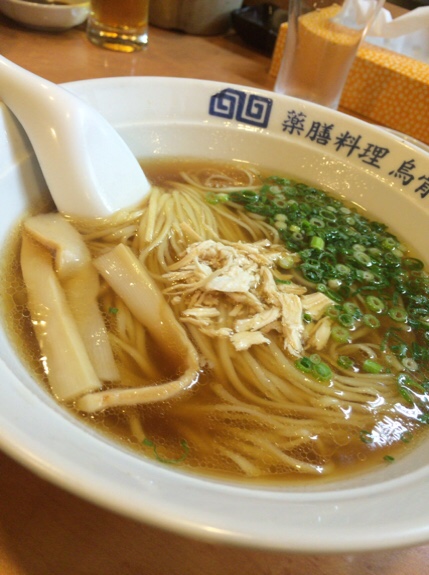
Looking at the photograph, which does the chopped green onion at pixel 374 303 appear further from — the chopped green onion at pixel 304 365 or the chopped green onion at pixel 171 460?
the chopped green onion at pixel 171 460

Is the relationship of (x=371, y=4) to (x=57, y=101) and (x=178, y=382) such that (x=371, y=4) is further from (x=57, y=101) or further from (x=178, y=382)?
(x=178, y=382)

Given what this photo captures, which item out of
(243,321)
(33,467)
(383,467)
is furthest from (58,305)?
(383,467)

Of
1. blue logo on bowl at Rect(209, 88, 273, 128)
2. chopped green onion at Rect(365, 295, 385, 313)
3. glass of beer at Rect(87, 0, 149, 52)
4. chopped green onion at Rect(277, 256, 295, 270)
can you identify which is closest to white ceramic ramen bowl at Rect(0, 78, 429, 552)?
blue logo on bowl at Rect(209, 88, 273, 128)

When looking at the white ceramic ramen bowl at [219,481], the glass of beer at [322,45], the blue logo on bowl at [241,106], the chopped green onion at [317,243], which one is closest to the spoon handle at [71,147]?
the white ceramic ramen bowl at [219,481]

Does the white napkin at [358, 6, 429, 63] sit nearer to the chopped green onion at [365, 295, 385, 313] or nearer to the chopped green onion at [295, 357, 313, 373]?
the chopped green onion at [365, 295, 385, 313]

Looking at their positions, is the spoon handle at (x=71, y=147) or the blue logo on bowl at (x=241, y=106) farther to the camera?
the blue logo on bowl at (x=241, y=106)
